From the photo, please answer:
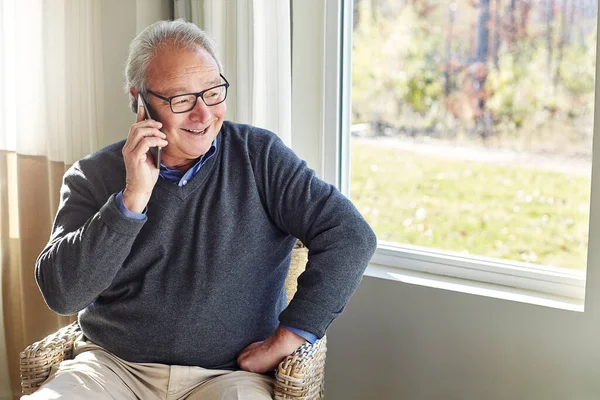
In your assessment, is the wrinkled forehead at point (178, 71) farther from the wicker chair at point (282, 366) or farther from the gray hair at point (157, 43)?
the wicker chair at point (282, 366)

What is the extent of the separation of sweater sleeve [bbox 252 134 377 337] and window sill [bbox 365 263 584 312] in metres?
0.43

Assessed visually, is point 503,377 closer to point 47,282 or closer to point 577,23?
point 577,23

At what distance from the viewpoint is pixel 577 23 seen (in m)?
2.08

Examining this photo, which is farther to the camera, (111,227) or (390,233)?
(390,233)

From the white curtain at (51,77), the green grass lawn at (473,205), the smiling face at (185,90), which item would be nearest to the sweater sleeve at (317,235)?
the smiling face at (185,90)

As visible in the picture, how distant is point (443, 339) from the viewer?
2.25m

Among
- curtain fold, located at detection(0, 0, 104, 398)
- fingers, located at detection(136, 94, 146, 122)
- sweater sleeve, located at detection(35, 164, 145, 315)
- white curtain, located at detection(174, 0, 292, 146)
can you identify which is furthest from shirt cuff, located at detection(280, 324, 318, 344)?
curtain fold, located at detection(0, 0, 104, 398)

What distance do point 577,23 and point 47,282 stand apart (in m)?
1.61

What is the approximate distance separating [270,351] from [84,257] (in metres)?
0.52

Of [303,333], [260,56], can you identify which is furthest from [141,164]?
[260,56]

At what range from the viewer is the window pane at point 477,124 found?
2137mm

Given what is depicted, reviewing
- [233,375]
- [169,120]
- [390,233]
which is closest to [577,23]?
[390,233]

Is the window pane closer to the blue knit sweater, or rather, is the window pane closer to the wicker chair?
the blue knit sweater

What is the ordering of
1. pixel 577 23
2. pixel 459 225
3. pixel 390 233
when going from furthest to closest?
pixel 390 233 → pixel 459 225 → pixel 577 23
